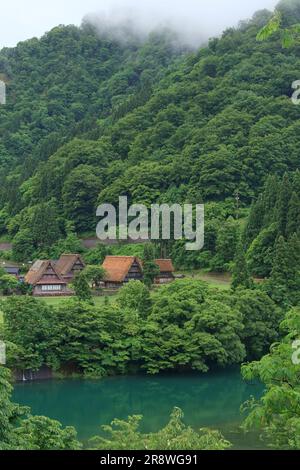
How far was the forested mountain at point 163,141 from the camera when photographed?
5284 centimetres

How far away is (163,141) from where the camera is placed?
60.8m

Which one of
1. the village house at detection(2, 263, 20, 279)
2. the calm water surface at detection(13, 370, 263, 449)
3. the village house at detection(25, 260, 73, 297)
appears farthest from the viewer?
the village house at detection(2, 263, 20, 279)

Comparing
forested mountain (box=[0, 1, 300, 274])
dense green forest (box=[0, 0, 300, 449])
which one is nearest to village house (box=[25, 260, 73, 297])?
dense green forest (box=[0, 0, 300, 449])

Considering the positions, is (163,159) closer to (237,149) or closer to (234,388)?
(237,149)

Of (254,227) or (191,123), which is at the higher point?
(191,123)

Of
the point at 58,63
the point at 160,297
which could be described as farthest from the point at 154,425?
the point at 58,63

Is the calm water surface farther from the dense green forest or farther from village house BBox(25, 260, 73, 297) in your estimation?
village house BBox(25, 260, 73, 297)

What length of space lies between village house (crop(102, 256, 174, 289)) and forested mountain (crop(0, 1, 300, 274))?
2.88 metres

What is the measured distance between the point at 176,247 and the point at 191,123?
18923mm

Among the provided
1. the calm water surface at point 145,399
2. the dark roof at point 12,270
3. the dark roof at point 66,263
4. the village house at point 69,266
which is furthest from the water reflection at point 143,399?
the dark roof at point 12,270

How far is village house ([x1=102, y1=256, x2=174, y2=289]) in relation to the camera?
Result: 134 ft

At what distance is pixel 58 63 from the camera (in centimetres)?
9250

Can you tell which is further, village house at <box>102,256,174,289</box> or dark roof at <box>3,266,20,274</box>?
dark roof at <box>3,266,20,274</box>

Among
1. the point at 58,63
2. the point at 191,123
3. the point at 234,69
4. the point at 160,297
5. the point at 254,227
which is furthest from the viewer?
the point at 58,63
